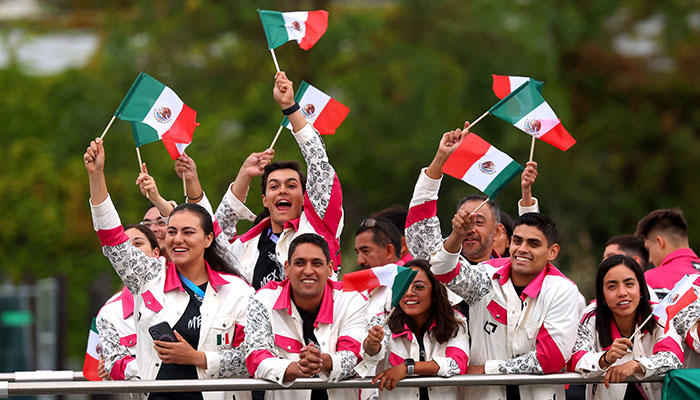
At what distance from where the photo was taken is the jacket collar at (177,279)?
6.69m

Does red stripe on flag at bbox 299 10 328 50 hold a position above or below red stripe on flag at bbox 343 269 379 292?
above

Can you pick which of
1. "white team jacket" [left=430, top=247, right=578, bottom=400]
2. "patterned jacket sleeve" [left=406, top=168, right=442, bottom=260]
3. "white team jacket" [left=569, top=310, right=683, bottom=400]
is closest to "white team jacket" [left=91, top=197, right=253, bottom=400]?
"patterned jacket sleeve" [left=406, top=168, right=442, bottom=260]

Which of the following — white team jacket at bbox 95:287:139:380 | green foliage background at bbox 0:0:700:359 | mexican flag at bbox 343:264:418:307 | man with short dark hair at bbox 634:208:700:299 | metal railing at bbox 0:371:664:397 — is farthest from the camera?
green foliage background at bbox 0:0:700:359

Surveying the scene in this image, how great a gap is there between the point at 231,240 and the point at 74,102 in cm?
1375

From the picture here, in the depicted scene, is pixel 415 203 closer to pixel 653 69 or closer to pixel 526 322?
pixel 526 322

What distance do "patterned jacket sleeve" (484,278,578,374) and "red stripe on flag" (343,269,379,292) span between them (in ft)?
2.69

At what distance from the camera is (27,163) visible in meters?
20.9

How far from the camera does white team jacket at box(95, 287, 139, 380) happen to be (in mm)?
7043

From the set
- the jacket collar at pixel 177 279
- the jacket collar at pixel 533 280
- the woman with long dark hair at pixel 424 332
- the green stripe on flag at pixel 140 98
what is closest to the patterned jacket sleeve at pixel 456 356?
the woman with long dark hair at pixel 424 332

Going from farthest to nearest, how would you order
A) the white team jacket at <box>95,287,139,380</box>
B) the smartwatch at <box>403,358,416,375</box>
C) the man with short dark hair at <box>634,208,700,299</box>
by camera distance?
the man with short dark hair at <box>634,208,700,299</box> < the white team jacket at <box>95,287,139,380</box> < the smartwatch at <box>403,358,416,375</box>

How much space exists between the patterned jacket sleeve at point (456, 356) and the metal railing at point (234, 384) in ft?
0.45

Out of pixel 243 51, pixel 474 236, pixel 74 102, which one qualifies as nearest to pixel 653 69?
pixel 243 51

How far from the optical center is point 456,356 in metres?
6.71

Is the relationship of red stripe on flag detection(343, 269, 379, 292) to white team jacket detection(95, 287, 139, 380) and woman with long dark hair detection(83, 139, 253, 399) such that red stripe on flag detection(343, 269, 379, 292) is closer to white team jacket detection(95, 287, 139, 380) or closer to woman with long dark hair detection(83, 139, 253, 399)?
woman with long dark hair detection(83, 139, 253, 399)
